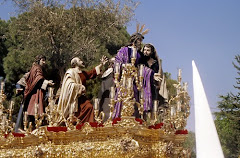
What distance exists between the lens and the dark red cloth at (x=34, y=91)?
11.0 m

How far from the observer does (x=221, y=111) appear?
2612 cm

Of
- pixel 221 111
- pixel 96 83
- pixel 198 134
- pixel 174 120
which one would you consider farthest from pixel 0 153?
pixel 221 111

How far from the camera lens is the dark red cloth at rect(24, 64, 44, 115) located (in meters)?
11.0

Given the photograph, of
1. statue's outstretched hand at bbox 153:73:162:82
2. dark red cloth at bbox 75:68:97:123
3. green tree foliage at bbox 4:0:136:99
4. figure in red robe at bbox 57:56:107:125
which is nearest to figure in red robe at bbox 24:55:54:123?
figure in red robe at bbox 57:56:107:125

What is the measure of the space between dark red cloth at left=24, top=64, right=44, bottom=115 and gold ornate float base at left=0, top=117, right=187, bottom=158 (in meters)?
2.54

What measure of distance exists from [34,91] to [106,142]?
174 inches

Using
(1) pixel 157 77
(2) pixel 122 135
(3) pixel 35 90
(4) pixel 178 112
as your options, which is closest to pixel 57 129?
(2) pixel 122 135

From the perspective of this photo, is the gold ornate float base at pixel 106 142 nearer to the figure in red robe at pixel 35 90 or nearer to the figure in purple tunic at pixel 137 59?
the figure in purple tunic at pixel 137 59

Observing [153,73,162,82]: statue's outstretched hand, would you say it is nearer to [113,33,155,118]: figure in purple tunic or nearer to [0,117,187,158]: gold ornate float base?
[113,33,155,118]: figure in purple tunic

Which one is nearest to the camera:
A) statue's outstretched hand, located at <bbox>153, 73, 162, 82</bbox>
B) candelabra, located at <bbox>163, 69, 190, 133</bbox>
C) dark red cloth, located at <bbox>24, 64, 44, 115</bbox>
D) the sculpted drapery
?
candelabra, located at <bbox>163, 69, 190, 133</bbox>

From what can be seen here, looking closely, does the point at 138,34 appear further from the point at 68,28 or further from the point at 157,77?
the point at 68,28

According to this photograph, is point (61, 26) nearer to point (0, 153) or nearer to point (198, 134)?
point (0, 153)

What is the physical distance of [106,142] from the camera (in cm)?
748

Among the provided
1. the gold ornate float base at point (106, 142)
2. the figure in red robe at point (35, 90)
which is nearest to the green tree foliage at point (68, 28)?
the figure in red robe at point (35, 90)
